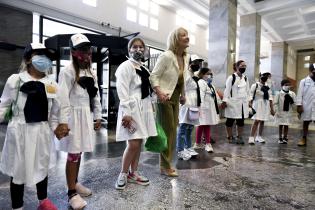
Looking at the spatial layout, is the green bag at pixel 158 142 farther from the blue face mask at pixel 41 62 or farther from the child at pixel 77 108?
the blue face mask at pixel 41 62

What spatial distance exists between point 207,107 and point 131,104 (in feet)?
7.22

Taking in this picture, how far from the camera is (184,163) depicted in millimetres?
3395

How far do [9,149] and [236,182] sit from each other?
2.19 metres

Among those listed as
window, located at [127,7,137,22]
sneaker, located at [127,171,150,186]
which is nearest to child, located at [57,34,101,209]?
sneaker, located at [127,171,150,186]

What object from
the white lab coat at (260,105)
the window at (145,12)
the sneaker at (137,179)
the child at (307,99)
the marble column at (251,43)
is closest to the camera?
the sneaker at (137,179)

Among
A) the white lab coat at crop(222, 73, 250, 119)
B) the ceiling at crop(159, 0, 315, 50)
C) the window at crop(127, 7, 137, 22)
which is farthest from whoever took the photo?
the window at crop(127, 7, 137, 22)

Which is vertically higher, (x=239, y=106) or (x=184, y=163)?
(x=239, y=106)

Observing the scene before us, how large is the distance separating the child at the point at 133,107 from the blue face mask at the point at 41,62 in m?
0.71

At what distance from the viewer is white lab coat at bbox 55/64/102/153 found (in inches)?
78.5

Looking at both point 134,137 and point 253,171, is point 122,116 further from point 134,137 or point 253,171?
point 253,171

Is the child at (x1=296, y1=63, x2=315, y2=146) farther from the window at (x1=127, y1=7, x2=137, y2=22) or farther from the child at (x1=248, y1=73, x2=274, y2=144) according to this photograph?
the window at (x1=127, y1=7, x2=137, y2=22)

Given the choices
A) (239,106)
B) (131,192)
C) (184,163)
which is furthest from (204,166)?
(239,106)

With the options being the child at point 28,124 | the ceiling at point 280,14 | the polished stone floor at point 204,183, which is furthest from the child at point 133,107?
the ceiling at point 280,14

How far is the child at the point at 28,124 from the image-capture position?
1.70m
